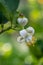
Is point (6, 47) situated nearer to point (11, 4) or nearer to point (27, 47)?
point (27, 47)

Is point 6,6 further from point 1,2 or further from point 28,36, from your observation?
point 28,36

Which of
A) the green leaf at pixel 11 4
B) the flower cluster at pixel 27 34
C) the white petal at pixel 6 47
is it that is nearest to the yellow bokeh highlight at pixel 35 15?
the white petal at pixel 6 47

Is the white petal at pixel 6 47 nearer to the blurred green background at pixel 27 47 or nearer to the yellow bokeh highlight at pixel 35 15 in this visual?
the blurred green background at pixel 27 47

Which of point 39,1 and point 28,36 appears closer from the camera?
point 28,36

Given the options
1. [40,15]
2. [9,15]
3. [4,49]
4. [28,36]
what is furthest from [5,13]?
[40,15]

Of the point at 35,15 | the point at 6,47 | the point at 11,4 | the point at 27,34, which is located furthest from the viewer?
the point at 35,15

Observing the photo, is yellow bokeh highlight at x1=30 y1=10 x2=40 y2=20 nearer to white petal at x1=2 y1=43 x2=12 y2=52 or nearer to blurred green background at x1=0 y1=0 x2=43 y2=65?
blurred green background at x1=0 y1=0 x2=43 y2=65

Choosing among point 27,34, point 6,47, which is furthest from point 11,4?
point 6,47

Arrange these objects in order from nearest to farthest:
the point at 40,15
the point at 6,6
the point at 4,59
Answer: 1. the point at 6,6
2. the point at 4,59
3. the point at 40,15

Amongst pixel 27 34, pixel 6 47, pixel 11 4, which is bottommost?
pixel 6 47

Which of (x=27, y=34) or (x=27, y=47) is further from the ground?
(x=27, y=34)

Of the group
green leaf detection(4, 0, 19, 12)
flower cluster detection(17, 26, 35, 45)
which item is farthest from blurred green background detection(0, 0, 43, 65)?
green leaf detection(4, 0, 19, 12)
